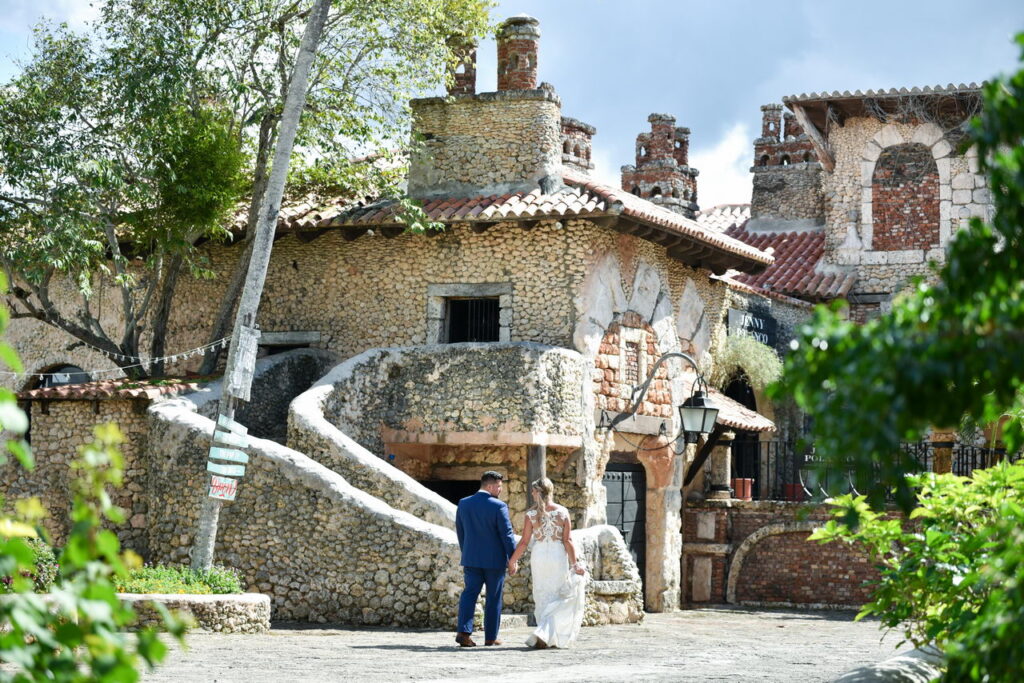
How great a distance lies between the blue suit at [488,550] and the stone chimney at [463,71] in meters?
8.72

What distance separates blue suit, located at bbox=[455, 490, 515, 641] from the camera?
37.4 ft

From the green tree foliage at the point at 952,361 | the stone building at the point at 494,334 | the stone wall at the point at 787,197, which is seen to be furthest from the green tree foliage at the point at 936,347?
the stone wall at the point at 787,197

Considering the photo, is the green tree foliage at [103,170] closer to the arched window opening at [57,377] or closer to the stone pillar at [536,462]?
the arched window opening at [57,377]

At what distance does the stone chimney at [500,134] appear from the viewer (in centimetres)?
1828

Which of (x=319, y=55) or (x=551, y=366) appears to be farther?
(x=319, y=55)

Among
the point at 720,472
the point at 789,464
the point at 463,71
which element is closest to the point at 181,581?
the point at 463,71

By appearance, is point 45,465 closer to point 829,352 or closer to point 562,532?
point 562,532

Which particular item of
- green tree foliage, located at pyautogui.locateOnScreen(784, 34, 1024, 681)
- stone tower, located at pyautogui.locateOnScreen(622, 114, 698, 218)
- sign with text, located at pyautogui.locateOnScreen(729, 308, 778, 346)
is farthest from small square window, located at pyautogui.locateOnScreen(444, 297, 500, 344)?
green tree foliage, located at pyautogui.locateOnScreen(784, 34, 1024, 681)

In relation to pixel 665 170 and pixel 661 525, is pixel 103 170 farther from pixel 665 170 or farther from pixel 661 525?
pixel 665 170

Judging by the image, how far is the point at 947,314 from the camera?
11.0 ft

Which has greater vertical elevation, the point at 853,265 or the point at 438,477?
the point at 853,265

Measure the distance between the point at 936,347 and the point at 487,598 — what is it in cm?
859

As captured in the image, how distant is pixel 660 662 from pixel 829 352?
24.8ft

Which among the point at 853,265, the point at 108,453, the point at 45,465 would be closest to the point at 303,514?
the point at 45,465
